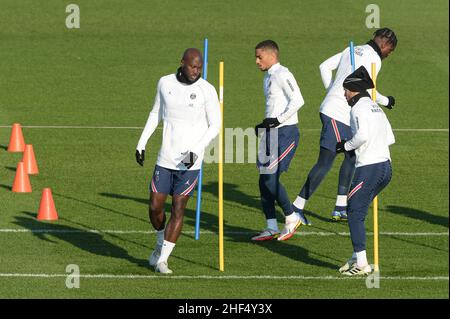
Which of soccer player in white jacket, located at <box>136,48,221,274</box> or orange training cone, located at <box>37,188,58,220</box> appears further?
orange training cone, located at <box>37,188,58,220</box>

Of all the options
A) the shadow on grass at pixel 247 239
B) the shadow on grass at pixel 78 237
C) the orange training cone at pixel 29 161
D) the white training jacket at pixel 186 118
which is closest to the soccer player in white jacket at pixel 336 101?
the shadow on grass at pixel 247 239

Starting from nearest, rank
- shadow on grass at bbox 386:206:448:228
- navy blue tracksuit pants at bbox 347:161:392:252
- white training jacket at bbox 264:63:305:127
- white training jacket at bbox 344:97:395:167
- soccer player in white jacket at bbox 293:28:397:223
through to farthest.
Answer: white training jacket at bbox 344:97:395:167 → navy blue tracksuit pants at bbox 347:161:392:252 → white training jacket at bbox 264:63:305:127 → soccer player in white jacket at bbox 293:28:397:223 → shadow on grass at bbox 386:206:448:228

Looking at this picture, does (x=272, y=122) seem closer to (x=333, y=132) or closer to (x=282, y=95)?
(x=282, y=95)

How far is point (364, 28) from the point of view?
35938 mm

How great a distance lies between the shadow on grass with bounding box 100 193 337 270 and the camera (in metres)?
15.1

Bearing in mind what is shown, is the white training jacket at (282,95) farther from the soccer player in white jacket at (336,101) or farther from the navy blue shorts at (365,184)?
the navy blue shorts at (365,184)

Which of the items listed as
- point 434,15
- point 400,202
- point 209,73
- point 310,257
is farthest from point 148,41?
point 310,257

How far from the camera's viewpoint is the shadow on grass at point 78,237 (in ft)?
50.1

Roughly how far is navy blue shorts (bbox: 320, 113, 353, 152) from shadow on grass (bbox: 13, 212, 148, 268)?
3.14 m

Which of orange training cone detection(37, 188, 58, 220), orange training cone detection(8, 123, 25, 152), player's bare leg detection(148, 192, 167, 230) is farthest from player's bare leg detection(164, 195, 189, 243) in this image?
orange training cone detection(8, 123, 25, 152)

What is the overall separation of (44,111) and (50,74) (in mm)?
4443

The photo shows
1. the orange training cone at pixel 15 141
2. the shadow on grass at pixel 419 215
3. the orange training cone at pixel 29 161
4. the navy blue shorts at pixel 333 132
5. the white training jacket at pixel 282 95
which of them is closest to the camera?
the white training jacket at pixel 282 95

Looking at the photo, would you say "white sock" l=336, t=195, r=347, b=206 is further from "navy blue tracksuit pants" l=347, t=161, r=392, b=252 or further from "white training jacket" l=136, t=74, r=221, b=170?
"white training jacket" l=136, t=74, r=221, b=170

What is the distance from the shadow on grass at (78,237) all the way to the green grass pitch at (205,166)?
25mm
